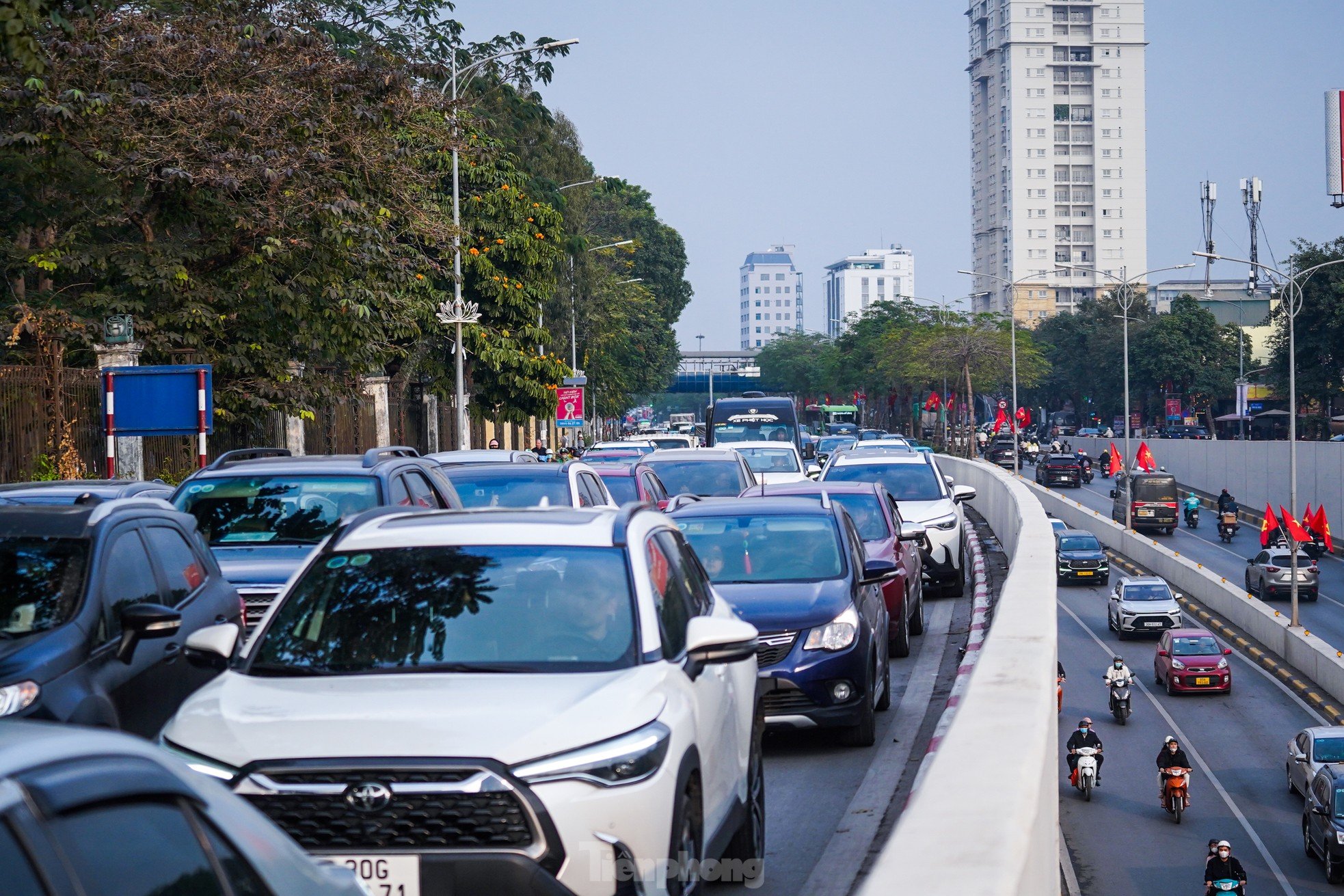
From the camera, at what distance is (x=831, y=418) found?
127188 mm

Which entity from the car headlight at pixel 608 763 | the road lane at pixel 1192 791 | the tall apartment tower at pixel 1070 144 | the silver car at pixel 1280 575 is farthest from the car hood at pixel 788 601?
the tall apartment tower at pixel 1070 144

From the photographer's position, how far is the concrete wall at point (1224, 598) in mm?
37594

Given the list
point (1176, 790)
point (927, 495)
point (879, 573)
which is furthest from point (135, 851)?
point (1176, 790)

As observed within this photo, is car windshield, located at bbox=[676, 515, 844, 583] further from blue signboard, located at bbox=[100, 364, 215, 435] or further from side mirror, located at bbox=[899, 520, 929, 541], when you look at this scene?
blue signboard, located at bbox=[100, 364, 215, 435]

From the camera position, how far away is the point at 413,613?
5801 mm

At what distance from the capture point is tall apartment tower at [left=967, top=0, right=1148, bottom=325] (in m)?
172

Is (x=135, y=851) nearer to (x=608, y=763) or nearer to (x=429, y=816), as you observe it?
(x=429, y=816)

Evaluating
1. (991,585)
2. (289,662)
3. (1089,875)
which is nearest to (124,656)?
(289,662)

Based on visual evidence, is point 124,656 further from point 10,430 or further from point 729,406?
point 729,406

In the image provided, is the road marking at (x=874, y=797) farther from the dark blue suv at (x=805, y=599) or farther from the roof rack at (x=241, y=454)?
the roof rack at (x=241, y=454)

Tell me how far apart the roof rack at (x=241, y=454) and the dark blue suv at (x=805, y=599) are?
3475 millimetres

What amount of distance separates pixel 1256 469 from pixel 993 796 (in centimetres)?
7376

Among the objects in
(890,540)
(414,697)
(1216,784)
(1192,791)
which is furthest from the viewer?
(1216,784)

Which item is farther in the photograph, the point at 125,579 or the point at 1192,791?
the point at 1192,791
